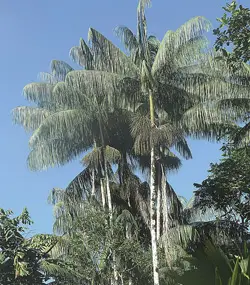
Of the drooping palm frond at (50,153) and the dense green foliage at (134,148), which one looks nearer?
the dense green foliage at (134,148)

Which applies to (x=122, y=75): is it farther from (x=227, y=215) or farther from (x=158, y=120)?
(x=227, y=215)

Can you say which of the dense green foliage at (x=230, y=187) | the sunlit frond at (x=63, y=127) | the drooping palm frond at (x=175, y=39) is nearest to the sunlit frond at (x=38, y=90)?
the sunlit frond at (x=63, y=127)

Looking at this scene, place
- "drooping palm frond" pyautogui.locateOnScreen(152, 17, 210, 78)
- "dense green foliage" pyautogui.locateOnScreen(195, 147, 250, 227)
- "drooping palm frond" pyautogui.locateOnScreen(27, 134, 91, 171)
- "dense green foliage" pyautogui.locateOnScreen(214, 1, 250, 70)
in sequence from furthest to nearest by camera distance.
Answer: "drooping palm frond" pyautogui.locateOnScreen(27, 134, 91, 171), "drooping palm frond" pyautogui.locateOnScreen(152, 17, 210, 78), "dense green foliage" pyautogui.locateOnScreen(195, 147, 250, 227), "dense green foliage" pyautogui.locateOnScreen(214, 1, 250, 70)

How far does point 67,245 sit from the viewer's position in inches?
708

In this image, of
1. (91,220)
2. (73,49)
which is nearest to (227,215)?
(91,220)

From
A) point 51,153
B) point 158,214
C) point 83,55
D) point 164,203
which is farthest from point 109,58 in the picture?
point 158,214

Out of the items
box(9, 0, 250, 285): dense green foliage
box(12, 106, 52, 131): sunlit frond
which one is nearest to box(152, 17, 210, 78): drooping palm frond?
box(9, 0, 250, 285): dense green foliage

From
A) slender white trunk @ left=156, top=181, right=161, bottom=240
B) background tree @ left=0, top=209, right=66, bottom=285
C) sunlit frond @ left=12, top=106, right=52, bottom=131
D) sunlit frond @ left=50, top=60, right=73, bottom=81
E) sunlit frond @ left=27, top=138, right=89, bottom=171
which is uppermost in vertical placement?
sunlit frond @ left=50, top=60, right=73, bottom=81

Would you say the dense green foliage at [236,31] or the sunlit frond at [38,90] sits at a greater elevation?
the sunlit frond at [38,90]

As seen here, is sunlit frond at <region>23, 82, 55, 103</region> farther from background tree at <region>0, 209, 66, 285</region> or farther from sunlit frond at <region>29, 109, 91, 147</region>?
background tree at <region>0, 209, 66, 285</region>

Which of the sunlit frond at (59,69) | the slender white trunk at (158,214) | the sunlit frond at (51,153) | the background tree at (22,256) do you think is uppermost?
the sunlit frond at (59,69)

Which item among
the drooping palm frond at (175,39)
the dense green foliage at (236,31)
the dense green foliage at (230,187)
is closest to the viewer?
the dense green foliage at (236,31)

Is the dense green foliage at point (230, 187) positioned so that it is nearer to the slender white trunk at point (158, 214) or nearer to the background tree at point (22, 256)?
the slender white trunk at point (158, 214)

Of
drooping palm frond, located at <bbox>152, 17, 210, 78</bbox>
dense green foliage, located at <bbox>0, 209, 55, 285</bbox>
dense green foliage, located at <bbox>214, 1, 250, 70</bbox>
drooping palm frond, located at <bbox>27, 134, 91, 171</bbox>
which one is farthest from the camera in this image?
drooping palm frond, located at <bbox>27, 134, 91, 171</bbox>
